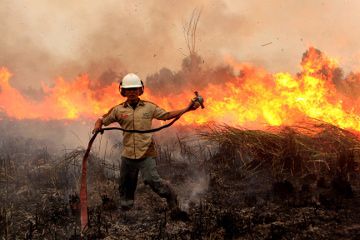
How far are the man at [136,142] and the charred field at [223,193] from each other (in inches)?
13.2

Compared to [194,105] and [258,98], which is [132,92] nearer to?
[194,105]

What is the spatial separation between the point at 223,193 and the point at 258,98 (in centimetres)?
416

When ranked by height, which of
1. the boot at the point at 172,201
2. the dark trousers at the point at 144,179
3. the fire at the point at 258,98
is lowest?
the boot at the point at 172,201

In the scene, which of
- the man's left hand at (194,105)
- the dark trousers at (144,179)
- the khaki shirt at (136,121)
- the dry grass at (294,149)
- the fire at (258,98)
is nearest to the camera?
the man's left hand at (194,105)

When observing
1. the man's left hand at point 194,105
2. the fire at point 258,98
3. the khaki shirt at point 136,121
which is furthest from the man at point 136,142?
the fire at point 258,98

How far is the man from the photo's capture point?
5457mm

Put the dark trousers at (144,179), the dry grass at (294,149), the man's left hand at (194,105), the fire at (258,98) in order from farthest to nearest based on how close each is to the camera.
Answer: the fire at (258,98)
the dry grass at (294,149)
the dark trousers at (144,179)
the man's left hand at (194,105)

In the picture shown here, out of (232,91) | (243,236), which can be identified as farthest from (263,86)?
(243,236)

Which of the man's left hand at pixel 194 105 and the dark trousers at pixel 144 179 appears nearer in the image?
the man's left hand at pixel 194 105

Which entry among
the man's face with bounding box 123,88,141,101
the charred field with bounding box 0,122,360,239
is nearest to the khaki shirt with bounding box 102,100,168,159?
the man's face with bounding box 123,88,141,101

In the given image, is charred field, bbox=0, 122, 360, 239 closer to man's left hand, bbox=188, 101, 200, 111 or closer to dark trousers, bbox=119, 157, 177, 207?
dark trousers, bbox=119, 157, 177, 207

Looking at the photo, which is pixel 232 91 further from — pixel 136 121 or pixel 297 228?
pixel 297 228

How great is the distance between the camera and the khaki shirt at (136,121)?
5543mm

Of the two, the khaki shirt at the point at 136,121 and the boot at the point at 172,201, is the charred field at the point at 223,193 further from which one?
the khaki shirt at the point at 136,121
